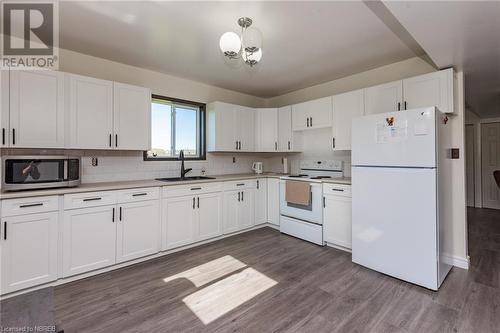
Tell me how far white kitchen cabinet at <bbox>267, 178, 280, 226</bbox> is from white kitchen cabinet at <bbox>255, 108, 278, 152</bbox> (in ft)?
2.20

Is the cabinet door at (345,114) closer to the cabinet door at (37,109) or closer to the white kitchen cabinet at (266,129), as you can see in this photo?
the white kitchen cabinet at (266,129)

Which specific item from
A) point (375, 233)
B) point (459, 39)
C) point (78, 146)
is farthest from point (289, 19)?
point (78, 146)

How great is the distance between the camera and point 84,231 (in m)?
2.41

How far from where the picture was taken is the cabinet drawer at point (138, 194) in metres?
2.64

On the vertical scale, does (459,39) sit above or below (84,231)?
above

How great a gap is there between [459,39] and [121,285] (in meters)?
3.74

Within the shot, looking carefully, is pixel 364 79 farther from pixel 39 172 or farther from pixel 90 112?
pixel 39 172

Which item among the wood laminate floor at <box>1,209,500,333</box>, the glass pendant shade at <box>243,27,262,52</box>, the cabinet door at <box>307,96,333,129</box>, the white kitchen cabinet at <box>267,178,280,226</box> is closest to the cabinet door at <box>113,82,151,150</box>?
the wood laminate floor at <box>1,209,500,333</box>

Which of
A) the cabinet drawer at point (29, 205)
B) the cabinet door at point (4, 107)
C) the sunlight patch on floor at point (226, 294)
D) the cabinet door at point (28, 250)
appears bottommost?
the sunlight patch on floor at point (226, 294)

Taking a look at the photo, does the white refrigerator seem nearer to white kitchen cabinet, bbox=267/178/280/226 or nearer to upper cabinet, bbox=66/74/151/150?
white kitchen cabinet, bbox=267/178/280/226

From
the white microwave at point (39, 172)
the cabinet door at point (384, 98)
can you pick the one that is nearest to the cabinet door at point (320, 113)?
the cabinet door at point (384, 98)

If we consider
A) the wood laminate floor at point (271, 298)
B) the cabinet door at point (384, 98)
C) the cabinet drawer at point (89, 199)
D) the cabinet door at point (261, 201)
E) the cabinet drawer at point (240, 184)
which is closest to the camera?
the wood laminate floor at point (271, 298)

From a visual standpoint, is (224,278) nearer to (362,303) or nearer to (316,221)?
(362,303)

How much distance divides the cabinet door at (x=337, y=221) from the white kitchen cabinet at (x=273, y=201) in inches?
35.9
